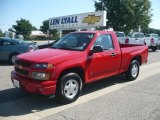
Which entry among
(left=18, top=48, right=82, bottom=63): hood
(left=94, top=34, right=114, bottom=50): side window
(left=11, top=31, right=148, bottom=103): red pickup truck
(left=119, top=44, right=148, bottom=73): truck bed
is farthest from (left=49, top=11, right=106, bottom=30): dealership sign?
(left=18, top=48, right=82, bottom=63): hood

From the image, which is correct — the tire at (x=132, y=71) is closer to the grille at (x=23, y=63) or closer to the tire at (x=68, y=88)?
the tire at (x=68, y=88)

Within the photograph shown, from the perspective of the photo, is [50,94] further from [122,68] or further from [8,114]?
[122,68]

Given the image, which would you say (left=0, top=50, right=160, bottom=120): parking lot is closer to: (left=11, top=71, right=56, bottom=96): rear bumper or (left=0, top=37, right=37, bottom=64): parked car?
(left=11, top=71, right=56, bottom=96): rear bumper

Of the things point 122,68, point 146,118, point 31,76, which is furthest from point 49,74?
point 122,68

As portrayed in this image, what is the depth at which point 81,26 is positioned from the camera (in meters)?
26.6

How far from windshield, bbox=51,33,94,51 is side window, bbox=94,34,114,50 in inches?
10.7

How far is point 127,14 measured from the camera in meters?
40.8

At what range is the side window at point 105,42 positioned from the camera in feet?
23.1

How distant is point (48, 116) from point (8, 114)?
90cm

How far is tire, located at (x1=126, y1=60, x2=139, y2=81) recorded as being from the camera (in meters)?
8.48

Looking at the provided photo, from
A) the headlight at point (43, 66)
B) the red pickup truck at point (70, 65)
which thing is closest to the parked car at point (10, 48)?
the red pickup truck at point (70, 65)

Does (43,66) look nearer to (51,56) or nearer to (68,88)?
(51,56)

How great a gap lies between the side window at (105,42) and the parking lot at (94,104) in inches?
50.4

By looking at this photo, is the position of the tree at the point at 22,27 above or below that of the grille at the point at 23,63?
above
